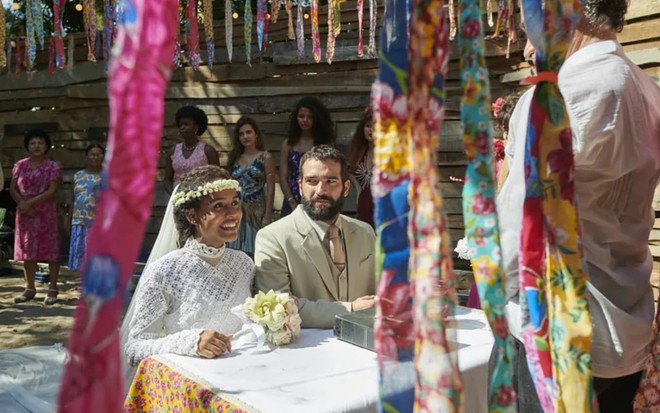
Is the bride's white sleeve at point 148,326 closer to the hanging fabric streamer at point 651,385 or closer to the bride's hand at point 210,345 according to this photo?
the bride's hand at point 210,345

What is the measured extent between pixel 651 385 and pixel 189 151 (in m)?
4.39

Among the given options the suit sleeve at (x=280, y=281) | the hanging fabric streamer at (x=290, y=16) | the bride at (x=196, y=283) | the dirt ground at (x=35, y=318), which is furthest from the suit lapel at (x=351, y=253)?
→ the dirt ground at (x=35, y=318)

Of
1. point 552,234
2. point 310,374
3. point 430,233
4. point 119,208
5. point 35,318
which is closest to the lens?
point 119,208

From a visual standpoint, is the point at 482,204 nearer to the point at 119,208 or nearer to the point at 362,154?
the point at 119,208

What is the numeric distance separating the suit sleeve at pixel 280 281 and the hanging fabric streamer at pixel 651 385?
1096 millimetres

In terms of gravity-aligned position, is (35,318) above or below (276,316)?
below

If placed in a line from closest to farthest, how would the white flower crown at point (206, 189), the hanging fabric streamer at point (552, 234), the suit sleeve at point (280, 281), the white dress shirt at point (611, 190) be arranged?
the hanging fabric streamer at point (552, 234), the white dress shirt at point (611, 190), the suit sleeve at point (280, 281), the white flower crown at point (206, 189)

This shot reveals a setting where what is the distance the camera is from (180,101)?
22.8 ft

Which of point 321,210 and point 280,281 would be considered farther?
point 321,210

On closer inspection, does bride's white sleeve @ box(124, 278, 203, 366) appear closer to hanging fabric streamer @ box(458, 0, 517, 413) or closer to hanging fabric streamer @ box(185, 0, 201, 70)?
→ hanging fabric streamer @ box(458, 0, 517, 413)

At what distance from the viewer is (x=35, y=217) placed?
5.73 m

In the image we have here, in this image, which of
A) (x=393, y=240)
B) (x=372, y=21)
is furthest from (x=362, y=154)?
(x=393, y=240)

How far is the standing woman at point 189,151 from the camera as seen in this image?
516cm

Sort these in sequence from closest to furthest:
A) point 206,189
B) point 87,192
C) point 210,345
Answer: point 210,345
point 206,189
point 87,192
